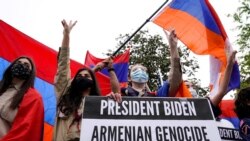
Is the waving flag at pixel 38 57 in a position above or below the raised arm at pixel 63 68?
above

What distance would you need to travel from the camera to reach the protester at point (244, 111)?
329cm

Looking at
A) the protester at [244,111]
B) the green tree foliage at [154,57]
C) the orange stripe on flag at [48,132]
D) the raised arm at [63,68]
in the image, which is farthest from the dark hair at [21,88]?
the green tree foliage at [154,57]

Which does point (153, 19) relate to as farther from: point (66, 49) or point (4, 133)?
point (4, 133)

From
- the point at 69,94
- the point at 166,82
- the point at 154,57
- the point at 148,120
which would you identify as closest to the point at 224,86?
the point at 166,82

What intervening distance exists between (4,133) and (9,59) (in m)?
2.47

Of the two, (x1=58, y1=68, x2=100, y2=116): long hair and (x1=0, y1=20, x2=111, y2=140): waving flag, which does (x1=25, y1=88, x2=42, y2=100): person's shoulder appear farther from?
(x1=0, y1=20, x2=111, y2=140): waving flag

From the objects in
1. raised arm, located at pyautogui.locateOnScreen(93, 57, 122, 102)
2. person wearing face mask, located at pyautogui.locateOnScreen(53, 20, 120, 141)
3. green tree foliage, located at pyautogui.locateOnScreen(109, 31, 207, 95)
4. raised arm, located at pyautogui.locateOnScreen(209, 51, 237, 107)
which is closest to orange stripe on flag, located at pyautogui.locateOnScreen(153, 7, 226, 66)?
raised arm, located at pyautogui.locateOnScreen(209, 51, 237, 107)

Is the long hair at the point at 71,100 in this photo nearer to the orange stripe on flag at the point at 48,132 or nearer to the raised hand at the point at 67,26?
the raised hand at the point at 67,26

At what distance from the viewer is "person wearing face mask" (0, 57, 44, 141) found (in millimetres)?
2863

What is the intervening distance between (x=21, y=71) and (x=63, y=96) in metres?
0.44

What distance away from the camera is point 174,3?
5.88 m

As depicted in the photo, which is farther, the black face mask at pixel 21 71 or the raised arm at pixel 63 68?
the raised arm at pixel 63 68

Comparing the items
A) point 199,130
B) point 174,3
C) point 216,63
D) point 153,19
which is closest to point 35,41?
point 153,19

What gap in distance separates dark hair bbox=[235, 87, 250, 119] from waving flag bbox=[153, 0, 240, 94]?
0.89m
